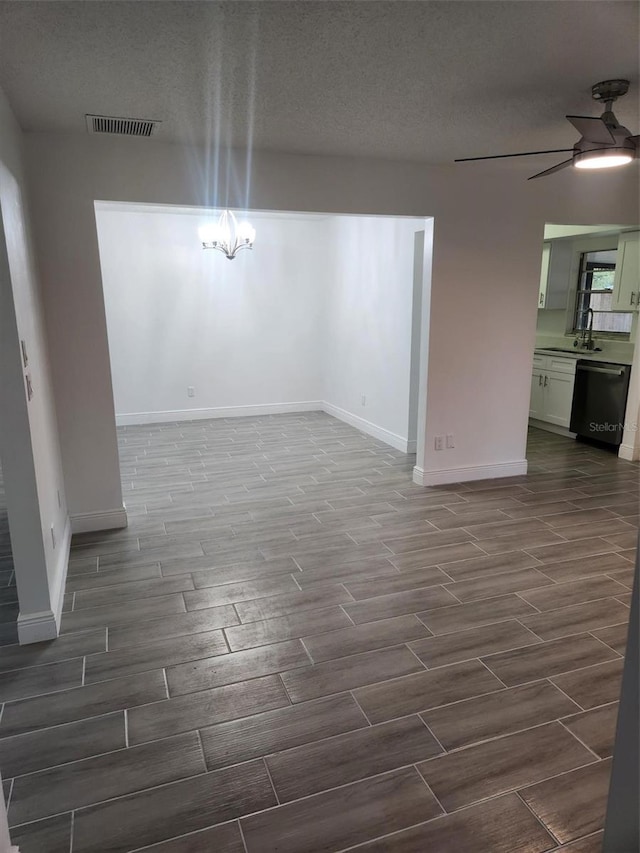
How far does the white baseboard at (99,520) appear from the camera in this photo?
3.72 m

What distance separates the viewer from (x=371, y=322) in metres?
6.18

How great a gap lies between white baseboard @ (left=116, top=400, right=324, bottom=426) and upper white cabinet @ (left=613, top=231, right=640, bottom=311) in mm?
3843

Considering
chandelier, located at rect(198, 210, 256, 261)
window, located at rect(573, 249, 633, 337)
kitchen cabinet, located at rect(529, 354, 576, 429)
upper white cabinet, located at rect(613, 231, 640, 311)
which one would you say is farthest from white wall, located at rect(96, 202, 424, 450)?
window, located at rect(573, 249, 633, 337)

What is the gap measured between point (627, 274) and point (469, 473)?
2.81 meters

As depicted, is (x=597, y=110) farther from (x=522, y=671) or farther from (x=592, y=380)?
(x=592, y=380)

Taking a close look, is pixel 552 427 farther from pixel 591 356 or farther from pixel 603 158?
pixel 603 158

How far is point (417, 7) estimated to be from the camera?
6.03 ft

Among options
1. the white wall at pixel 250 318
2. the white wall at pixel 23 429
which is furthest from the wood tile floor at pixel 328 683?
the white wall at pixel 250 318

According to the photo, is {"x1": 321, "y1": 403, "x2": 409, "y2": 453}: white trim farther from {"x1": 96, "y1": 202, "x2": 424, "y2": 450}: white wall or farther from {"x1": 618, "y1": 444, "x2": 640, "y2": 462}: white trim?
{"x1": 618, "y1": 444, "x2": 640, "y2": 462}: white trim

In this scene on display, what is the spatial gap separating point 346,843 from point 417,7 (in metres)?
2.66

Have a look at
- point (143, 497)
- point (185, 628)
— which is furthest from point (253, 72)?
point (143, 497)

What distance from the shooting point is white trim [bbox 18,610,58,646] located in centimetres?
254

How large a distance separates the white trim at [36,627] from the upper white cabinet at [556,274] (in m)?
6.07

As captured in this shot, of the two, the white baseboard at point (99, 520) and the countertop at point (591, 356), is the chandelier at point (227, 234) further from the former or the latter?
the countertop at point (591, 356)
